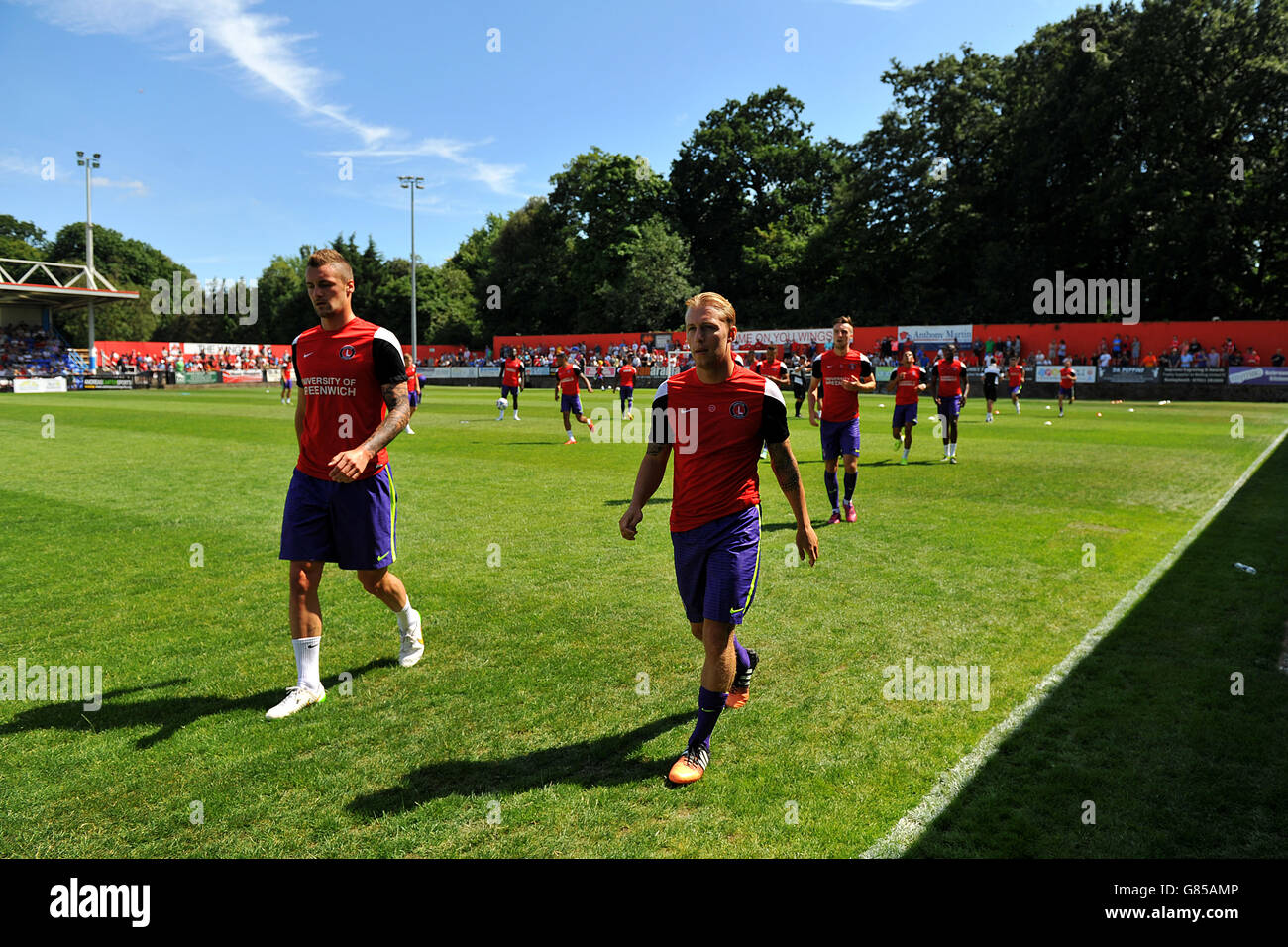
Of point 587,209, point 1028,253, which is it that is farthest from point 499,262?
point 1028,253

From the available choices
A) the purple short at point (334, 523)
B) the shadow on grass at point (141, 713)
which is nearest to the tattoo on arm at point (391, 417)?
the purple short at point (334, 523)

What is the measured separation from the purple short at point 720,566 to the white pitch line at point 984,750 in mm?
1147

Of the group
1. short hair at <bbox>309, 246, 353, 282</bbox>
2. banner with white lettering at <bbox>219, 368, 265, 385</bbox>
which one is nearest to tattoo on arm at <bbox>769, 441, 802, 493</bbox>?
short hair at <bbox>309, 246, 353, 282</bbox>

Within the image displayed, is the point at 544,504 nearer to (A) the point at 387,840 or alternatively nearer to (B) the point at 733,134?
(A) the point at 387,840

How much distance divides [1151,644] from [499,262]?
84.4 meters

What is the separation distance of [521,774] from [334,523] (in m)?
1.88

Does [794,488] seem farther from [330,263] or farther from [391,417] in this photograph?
[330,263]

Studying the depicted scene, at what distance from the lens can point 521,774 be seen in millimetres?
3938

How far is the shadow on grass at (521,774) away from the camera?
3.69 m

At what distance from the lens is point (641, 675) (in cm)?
518

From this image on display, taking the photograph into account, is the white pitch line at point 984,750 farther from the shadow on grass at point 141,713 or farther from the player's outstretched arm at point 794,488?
the shadow on grass at point 141,713

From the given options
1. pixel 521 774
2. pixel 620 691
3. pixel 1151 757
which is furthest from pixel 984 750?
pixel 521 774

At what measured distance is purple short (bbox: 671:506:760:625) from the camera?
3967 millimetres

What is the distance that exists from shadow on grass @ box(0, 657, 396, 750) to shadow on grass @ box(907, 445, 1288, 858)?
372 cm
